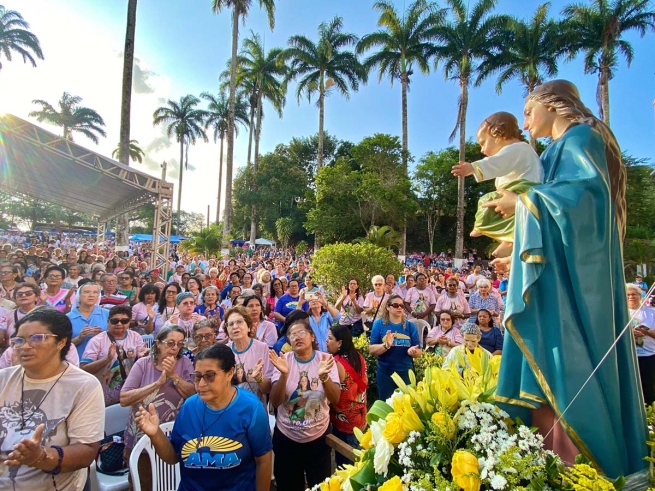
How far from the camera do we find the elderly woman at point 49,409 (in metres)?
2.15

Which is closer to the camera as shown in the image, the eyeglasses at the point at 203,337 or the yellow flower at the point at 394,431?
the yellow flower at the point at 394,431

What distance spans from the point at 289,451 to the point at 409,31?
27296mm

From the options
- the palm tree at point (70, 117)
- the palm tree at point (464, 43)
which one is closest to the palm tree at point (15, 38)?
the palm tree at point (70, 117)

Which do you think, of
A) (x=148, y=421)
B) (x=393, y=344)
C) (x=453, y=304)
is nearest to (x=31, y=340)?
(x=148, y=421)

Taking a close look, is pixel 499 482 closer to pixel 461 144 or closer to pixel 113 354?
pixel 113 354

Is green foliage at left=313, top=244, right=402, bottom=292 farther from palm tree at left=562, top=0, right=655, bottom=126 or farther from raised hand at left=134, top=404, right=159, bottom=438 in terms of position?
palm tree at left=562, top=0, right=655, bottom=126

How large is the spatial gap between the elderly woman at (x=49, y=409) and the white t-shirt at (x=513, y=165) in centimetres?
251

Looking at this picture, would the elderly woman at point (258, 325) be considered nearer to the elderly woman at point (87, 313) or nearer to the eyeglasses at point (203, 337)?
the eyeglasses at point (203, 337)

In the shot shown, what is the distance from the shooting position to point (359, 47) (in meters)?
26.1

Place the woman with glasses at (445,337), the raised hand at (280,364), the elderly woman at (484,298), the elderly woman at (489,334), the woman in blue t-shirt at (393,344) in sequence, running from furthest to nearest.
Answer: the elderly woman at (484,298) < the woman with glasses at (445,337) < the elderly woman at (489,334) < the woman in blue t-shirt at (393,344) < the raised hand at (280,364)

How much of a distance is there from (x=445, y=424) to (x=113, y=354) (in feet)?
11.1

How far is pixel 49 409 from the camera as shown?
2.22 m

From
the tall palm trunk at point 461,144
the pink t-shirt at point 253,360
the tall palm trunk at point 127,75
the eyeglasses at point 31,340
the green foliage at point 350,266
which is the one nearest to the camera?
the eyeglasses at point 31,340

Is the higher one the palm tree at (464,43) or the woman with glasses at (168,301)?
the palm tree at (464,43)
